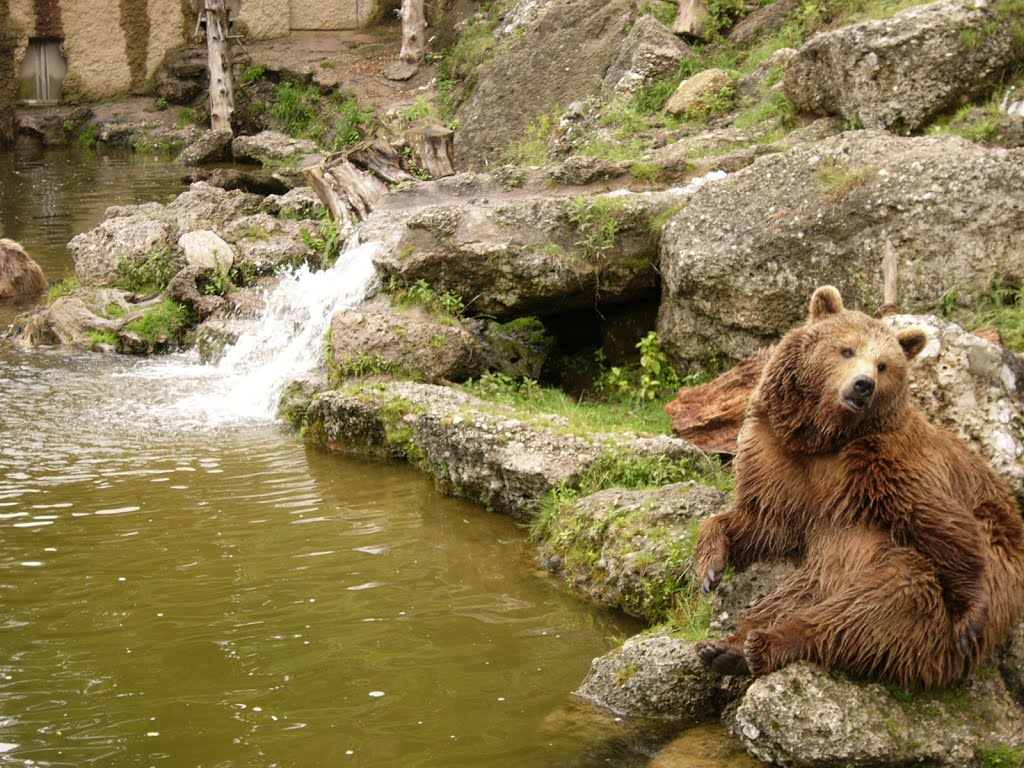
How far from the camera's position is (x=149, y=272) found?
13867 millimetres

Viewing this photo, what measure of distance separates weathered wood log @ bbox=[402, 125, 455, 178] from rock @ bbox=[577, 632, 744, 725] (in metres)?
9.32

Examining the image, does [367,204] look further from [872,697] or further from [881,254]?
[872,697]

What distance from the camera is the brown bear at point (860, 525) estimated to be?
4457 mm

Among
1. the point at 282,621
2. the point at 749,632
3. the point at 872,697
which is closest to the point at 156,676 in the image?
the point at 282,621

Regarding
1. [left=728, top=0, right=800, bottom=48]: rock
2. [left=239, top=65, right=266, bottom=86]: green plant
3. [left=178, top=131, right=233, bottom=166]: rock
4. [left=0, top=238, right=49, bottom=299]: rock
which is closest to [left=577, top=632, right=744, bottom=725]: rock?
[left=728, top=0, right=800, bottom=48]: rock

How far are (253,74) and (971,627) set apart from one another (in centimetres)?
2467

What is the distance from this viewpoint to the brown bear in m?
4.46

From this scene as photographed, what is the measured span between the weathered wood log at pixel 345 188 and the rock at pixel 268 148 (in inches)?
350

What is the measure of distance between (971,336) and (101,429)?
267 inches

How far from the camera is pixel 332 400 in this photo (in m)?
9.05

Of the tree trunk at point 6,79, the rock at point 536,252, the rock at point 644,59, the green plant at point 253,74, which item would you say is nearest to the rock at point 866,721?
the rock at point 536,252

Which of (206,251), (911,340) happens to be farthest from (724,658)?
(206,251)

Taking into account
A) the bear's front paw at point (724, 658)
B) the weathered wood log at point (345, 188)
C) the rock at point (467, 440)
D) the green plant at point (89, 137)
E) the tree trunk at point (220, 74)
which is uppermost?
the tree trunk at point (220, 74)

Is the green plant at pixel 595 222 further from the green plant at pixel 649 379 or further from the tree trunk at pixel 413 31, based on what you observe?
the tree trunk at pixel 413 31
